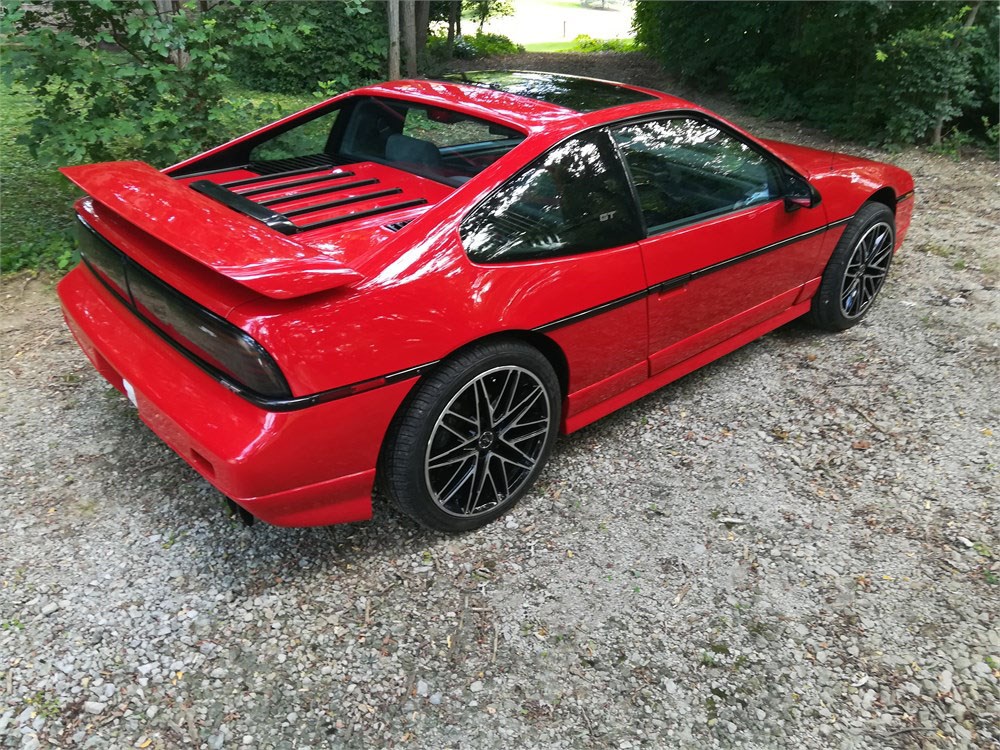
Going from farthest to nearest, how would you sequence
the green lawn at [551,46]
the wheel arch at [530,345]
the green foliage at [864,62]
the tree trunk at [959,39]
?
1. the green lawn at [551,46]
2. the green foliage at [864,62]
3. the tree trunk at [959,39]
4. the wheel arch at [530,345]

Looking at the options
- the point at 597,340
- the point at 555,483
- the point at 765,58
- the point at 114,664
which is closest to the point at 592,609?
the point at 555,483

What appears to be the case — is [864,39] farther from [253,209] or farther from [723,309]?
[253,209]

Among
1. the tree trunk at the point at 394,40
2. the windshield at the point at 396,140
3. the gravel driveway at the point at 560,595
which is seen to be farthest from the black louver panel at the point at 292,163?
the tree trunk at the point at 394,40

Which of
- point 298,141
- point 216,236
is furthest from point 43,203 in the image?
point 216,236

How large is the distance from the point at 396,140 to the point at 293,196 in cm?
60

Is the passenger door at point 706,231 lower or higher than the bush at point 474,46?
lower

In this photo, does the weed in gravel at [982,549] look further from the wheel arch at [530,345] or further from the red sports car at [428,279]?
the wheel arch at [530,345]

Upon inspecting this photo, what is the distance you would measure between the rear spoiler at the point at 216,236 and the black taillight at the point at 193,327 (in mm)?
163

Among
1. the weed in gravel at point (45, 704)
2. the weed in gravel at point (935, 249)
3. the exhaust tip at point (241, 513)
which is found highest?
the weed in gravel at point (935, 249)

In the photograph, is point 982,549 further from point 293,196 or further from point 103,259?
point 103,259

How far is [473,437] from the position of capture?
259cm

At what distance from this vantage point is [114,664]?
217 cm

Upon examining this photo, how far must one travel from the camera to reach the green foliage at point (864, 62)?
7414 mm

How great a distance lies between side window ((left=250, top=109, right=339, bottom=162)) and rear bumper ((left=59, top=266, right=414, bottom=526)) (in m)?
1.24
